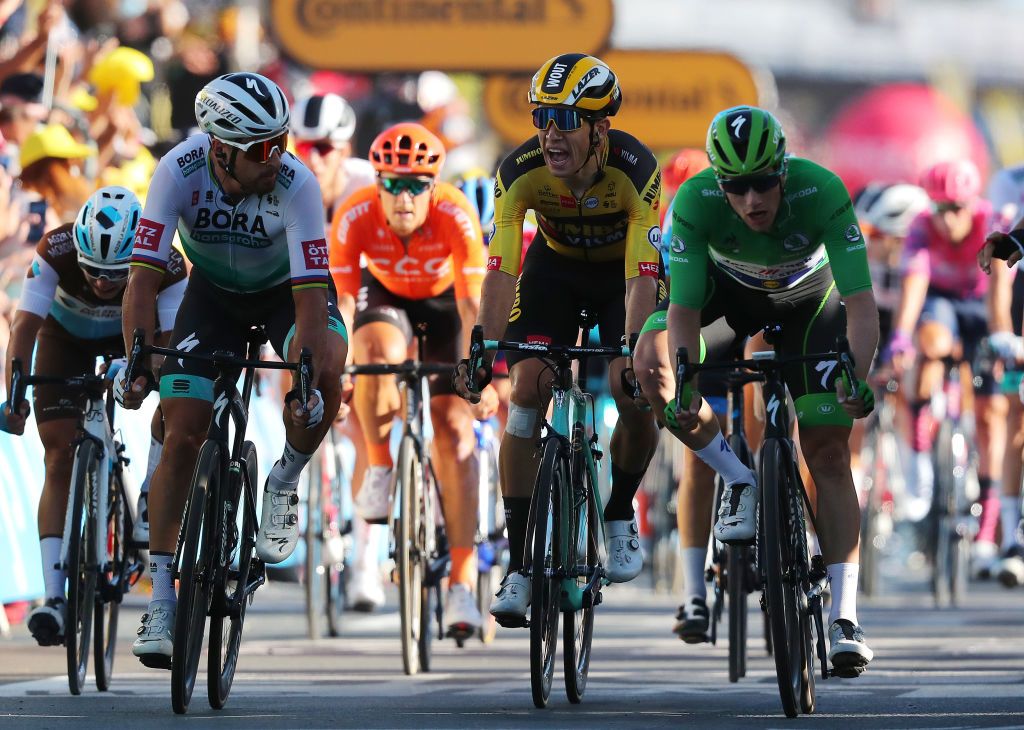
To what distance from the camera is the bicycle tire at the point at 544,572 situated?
8938mm

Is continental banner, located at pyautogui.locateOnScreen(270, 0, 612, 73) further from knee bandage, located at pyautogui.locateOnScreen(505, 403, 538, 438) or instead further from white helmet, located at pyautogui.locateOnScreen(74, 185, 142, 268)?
knee bandage, located at pyautogui.locateOnScreen(505, 403, 538, 438)

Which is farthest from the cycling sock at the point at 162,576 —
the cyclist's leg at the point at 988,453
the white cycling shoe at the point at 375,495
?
the cyclist's leg at the point at 988,453

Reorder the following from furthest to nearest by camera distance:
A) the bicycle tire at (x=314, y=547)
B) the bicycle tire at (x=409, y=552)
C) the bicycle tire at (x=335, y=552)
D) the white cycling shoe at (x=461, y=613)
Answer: the bicycle tire at (x=335, y=552) < the bicycle tire at (x=314, y=547) < the white cycling shoe at (x=461, y=613) < the bicycle tire at (x=409, y=552)

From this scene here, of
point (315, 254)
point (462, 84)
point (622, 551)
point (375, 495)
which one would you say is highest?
point (462, 84)

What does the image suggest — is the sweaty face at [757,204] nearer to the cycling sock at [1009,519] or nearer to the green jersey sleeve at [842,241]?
the green jersey sleeve at [842,241]

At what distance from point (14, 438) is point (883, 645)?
4899mm

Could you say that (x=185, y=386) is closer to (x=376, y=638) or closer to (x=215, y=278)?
(x=215, y=278)

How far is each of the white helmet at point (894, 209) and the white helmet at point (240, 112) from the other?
346 inches

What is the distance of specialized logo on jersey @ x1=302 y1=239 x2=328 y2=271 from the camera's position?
9.15m

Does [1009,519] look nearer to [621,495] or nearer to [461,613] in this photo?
[461,613]

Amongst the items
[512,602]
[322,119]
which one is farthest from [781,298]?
[322,119]

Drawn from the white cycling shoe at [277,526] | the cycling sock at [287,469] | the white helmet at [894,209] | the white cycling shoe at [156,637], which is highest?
the white helmet at [894,209]

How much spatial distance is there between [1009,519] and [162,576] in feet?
25.4

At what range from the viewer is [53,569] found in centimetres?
1015
